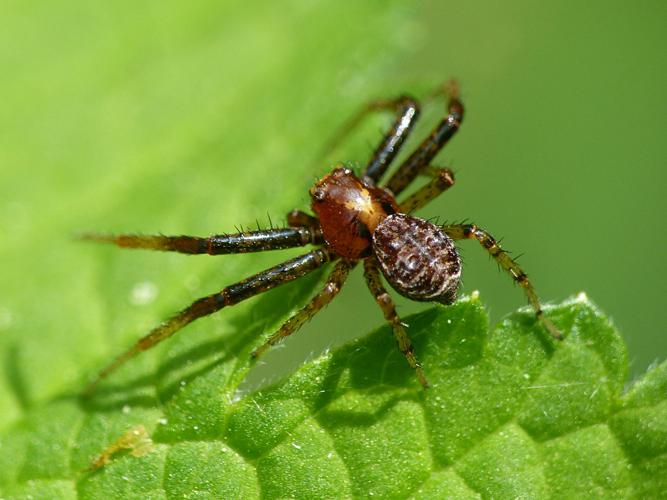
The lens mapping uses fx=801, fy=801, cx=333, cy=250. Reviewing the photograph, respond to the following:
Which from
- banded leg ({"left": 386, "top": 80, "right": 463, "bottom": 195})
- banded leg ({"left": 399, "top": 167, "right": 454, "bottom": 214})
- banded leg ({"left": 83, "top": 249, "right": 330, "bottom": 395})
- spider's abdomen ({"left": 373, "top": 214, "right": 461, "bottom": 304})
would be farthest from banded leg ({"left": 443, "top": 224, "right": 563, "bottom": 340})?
banded leg ({"left": 83, "top": 249, "right": 330, "bottom": 395})

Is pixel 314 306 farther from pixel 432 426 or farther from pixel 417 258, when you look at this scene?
pixel 432 426

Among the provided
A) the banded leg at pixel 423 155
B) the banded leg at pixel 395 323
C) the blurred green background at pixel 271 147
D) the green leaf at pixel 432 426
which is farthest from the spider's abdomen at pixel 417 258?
the banded leg at pixel 423 155

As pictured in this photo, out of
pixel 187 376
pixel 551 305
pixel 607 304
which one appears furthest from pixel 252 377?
pixel 551 305

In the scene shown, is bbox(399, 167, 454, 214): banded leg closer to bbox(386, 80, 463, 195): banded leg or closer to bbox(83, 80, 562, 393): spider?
bbox(83, 80, 562, 393): spider

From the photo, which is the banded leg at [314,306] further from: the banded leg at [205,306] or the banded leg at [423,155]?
the banded leg at [423,155]

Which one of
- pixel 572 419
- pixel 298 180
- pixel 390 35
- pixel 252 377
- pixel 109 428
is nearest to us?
pixel 572 419

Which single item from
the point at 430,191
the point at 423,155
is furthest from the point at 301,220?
the point at 423,155

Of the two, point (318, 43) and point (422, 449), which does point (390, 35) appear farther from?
point (422, 449)
